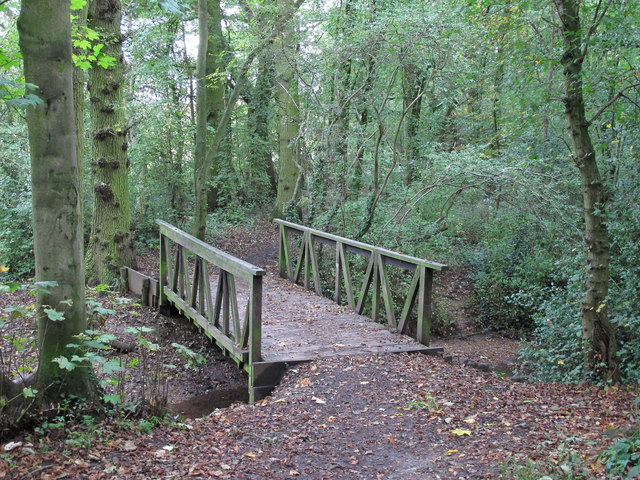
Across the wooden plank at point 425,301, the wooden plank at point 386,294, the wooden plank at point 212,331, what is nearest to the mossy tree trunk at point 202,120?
the wooden plank at point 212,331

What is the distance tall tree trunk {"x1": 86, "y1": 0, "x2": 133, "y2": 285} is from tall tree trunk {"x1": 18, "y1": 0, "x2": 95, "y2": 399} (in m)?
6.13

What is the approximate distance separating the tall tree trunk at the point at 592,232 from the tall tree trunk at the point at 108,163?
7.29 m

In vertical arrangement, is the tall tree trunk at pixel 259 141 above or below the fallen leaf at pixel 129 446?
above

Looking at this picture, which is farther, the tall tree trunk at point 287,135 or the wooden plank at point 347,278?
the tall tree trunk at point 287,135

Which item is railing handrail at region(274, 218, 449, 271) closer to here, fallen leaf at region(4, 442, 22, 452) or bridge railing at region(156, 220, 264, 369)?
bridge railing at region(156, 220, 264, 369)

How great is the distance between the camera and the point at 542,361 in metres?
6.99

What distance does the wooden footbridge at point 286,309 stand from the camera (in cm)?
574

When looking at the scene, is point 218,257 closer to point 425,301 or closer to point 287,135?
point 425,301

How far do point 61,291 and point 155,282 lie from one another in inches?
220

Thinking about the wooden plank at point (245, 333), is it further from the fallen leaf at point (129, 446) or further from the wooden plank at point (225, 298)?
the fallen leaf at point (129, 446)

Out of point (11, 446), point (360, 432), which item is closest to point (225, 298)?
point (360, 432)

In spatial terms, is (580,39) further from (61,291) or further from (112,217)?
(112,217)

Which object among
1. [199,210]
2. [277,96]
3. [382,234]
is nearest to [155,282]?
[199,210]

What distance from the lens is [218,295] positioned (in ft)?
22.3
